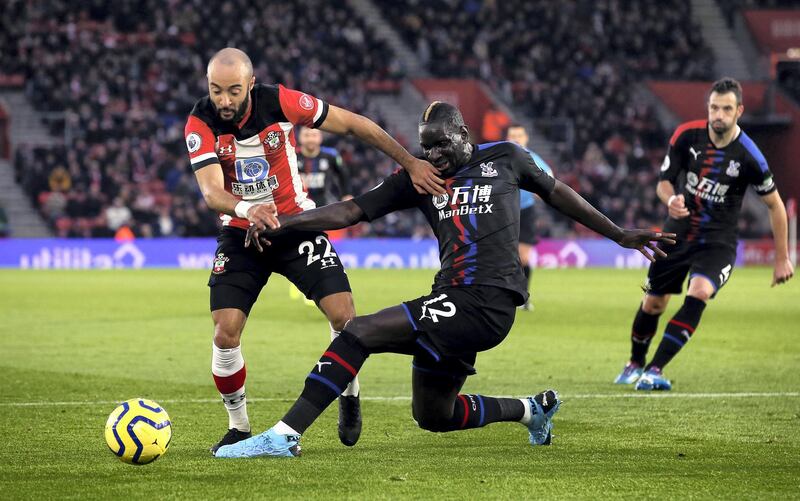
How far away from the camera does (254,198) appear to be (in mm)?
7039

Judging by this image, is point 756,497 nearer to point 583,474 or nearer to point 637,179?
point 583,474

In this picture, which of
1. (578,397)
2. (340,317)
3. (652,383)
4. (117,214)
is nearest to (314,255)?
(340,317)

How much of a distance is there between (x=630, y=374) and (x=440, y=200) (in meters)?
4.28

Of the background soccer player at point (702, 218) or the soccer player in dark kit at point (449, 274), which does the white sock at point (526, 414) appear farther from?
the background soccer player at point (702, 218)

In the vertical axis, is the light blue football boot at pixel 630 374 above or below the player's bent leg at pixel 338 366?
below

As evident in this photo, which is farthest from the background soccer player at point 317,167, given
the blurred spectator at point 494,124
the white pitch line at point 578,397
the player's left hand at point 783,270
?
the blurred spectator at point 494,124

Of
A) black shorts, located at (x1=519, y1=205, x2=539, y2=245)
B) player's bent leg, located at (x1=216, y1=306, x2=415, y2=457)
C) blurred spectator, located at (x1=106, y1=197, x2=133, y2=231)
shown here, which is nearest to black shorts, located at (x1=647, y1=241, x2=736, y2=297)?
player's bent leg, located at (x1=216, y1=306, x2=415, y2=457)

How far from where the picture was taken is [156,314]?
16953mm

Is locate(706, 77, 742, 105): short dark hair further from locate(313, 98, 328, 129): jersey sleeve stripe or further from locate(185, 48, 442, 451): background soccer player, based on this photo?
locate(313, 98, 328, 129): jersey sleeve stripe

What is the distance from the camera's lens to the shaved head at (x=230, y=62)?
21.5ft

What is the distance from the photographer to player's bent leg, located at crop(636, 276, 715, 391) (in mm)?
9570

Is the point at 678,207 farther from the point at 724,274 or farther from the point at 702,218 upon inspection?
the point at 724,274

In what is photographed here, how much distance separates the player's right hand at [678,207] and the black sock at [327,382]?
4.08 metres

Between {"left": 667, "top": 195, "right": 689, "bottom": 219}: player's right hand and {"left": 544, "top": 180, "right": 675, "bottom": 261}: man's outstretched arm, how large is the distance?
9.45 feet
